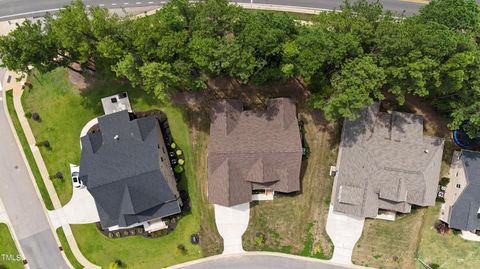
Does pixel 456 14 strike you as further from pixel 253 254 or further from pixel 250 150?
pixel 253 254

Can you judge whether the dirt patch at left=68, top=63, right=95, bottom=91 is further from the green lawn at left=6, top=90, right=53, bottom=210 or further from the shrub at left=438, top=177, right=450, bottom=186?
the shrub at left=438, top=177, right=450, bottom=186

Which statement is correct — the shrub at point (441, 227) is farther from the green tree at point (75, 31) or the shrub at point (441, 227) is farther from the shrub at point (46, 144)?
the shrub at point (46, 144)

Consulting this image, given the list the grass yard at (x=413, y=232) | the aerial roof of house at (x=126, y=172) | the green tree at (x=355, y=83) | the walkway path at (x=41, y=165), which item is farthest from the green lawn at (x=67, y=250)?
the grass yard at (x=413, y=232)

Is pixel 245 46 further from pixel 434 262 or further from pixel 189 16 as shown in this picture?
pixel 434 262

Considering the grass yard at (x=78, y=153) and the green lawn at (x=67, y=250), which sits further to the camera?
the green lawn at (x=67, y=250)

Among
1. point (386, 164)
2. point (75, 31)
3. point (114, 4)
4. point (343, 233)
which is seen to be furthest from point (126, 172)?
point (386, 164)

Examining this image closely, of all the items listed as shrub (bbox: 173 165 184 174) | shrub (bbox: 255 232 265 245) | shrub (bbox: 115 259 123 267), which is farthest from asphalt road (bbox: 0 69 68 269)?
shrub (bbox: 255 232 265 245)

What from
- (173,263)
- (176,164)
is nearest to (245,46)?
(176,164)
